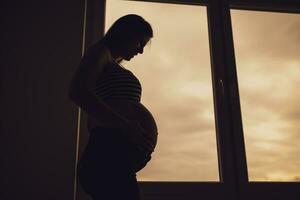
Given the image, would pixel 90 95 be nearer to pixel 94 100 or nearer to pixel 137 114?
pixel 94 100

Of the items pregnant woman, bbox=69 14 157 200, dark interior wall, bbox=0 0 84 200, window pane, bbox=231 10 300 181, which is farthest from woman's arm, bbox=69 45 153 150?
window pane, bbox=231 10 300 181

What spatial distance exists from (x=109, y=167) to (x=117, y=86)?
228 mm

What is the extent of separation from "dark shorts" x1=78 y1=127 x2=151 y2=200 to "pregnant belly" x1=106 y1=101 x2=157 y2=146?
0.26 feet

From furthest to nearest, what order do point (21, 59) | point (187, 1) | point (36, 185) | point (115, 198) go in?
point (187, 1) → point (21, 59) → point (36, 185) → point (115, 198)

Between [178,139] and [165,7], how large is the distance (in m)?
0.99

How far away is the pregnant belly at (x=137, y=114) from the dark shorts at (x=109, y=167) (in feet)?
0.26

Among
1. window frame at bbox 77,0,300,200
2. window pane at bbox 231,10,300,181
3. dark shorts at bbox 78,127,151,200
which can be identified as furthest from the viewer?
window pane at bbox 231,10,300,181

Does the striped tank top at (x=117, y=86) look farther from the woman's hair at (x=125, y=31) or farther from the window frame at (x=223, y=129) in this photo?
the window frame at (x=223, y=129)

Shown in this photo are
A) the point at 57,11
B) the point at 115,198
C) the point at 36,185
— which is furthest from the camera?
the point at 57,11

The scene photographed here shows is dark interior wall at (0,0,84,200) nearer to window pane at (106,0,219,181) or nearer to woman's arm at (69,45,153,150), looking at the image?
window pane at (106,0,219,181)

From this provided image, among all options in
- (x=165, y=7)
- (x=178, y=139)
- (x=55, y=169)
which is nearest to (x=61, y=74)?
(x=55, y=169)

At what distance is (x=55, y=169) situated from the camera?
1.61 m

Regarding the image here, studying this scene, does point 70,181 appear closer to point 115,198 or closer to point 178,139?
point 178,139

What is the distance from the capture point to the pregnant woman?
0.75 meters
